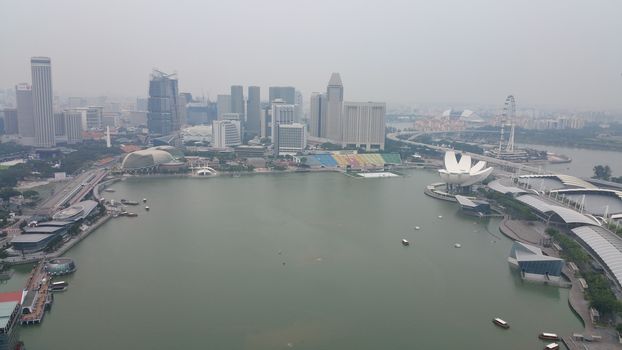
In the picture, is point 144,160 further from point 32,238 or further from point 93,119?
point 93,119

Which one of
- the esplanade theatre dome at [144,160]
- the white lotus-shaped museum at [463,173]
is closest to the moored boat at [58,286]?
the white lotus-shaped museum at [463,173]

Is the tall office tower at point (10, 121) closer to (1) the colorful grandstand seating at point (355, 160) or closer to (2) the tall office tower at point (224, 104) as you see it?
(2) the tall office tower at point (224, 104)

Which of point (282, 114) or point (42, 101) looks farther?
point (282, 114)

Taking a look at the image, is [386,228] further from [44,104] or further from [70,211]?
[44,104]

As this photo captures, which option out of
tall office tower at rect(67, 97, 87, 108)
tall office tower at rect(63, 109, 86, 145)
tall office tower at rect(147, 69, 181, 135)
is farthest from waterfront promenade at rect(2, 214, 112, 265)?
tall office tower at rect(67, 97, 87, 108)

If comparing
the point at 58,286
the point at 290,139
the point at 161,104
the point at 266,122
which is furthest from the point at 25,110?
the point at 58,286

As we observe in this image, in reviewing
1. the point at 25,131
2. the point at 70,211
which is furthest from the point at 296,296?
the point at 25,131
